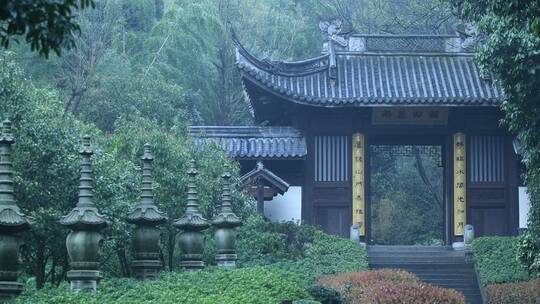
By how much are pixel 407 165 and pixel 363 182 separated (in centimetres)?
1830

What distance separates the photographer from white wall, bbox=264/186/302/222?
28766mm

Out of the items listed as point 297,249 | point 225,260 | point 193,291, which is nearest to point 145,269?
point 193,291

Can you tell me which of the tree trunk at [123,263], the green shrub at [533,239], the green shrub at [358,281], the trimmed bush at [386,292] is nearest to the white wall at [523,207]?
the green shrub at [358,281]

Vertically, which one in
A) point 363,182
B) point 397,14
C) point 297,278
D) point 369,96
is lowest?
point 297,278

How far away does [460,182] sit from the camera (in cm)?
2828

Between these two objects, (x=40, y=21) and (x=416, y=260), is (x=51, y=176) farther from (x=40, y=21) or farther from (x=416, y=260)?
(x=416, y=260)

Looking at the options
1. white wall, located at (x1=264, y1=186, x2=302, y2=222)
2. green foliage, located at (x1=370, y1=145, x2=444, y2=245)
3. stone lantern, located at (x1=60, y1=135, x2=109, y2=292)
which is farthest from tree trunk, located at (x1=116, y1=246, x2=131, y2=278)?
green foliage, located at (x1=370, y1=145, x2=444, y2=245)

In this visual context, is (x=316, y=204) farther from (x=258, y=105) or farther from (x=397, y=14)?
(x=397, y=14)

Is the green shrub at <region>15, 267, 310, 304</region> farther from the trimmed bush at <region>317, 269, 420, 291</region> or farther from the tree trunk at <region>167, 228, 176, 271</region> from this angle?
the tree trunk at <region>167, 228, 176, 271</region>

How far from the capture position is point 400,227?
1642 inches

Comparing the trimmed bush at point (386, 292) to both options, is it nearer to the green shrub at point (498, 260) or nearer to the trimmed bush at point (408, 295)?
the trimmed bush at point (408, 295)

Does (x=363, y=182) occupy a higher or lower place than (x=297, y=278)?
higher

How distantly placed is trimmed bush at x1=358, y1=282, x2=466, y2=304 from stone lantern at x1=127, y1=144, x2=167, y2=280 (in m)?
3.12

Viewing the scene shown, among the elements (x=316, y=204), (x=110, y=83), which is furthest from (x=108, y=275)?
(x=110, y=83)
